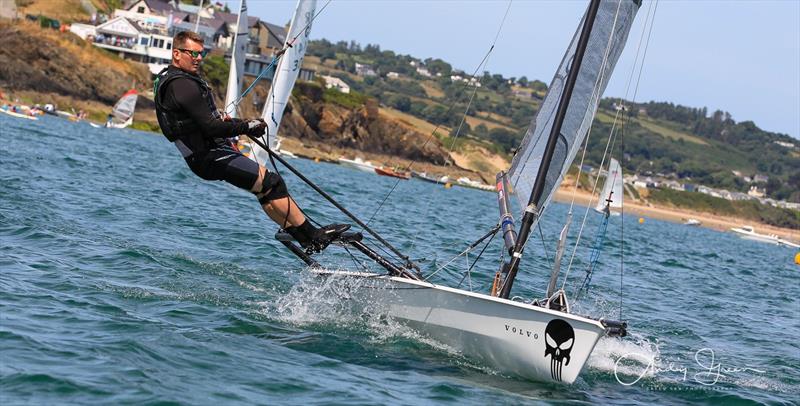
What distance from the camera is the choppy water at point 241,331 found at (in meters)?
6.85

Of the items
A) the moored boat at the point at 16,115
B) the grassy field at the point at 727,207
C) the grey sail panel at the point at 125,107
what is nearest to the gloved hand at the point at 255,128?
the moored boat at the point at 16,115

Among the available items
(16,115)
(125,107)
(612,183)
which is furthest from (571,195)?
(612,183)

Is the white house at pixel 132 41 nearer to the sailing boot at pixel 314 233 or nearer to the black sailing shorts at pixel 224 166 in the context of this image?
the sailing boot at pixel 314 233

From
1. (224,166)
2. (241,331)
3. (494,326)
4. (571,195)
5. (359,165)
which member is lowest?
(571,195)

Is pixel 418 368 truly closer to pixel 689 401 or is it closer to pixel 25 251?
pixel 689 401

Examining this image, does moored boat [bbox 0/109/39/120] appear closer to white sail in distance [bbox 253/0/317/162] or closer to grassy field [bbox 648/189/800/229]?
white sail in distance [bbox 253/0/317/162]

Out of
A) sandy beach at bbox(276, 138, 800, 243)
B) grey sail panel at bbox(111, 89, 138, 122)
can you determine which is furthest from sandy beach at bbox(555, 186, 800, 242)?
grey sail panel at bbox(111, 89, 138, 122)

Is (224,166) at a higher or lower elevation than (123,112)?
higher

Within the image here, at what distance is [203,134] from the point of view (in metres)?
8.30

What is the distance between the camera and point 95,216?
46.6ft

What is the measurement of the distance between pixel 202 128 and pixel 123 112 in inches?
2062

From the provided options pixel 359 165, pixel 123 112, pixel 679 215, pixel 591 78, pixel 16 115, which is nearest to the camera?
pixel 591 78

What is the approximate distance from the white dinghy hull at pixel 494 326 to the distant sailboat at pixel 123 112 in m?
49.4

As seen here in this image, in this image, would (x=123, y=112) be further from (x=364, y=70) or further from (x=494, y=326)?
(x=364, y=70)
